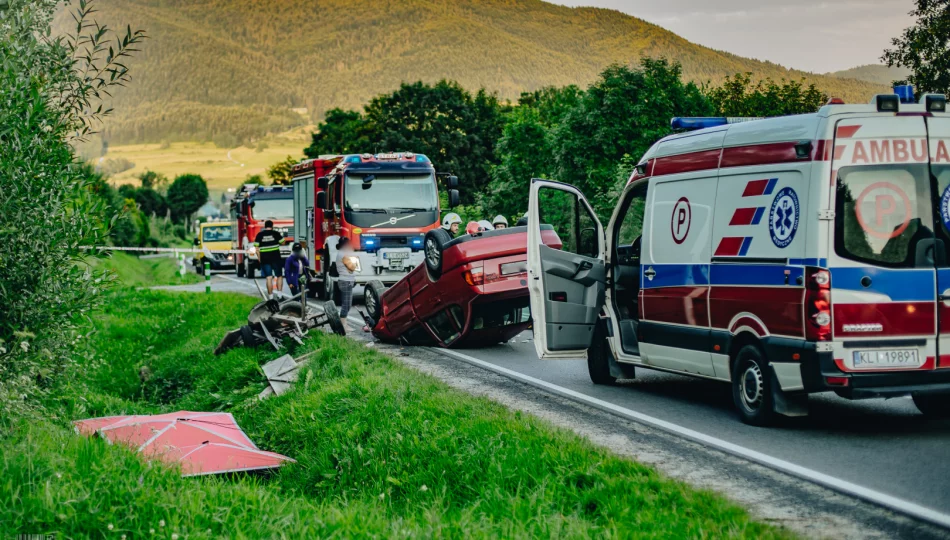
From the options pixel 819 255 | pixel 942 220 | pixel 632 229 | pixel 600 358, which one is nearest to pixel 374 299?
pixel 600 358

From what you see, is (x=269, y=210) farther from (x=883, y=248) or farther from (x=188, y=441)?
(x=883, y=248)

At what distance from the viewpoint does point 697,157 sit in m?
9.10

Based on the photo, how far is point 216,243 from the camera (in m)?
49.0

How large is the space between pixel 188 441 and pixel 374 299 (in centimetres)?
686

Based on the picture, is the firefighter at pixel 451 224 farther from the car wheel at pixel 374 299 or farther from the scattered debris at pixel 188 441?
the scattered debris at pixel 188 441

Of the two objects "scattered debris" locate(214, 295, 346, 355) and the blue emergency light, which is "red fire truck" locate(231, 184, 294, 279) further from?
the blue emergency light

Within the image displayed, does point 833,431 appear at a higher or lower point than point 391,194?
lower

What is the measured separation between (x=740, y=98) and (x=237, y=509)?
74.4 m

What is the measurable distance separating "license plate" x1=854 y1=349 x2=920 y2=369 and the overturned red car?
19.2 feet

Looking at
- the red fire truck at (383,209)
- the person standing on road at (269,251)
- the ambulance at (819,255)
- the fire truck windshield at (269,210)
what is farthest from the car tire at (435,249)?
the fire truck windshield at (269,210)

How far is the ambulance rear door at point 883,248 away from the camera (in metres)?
7.60

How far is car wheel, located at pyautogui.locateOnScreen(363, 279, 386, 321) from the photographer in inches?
632

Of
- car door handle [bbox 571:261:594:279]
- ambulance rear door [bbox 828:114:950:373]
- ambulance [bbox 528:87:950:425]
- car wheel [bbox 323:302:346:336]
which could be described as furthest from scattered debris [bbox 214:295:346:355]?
ambulance rear door [bbox 828:114:950:373]

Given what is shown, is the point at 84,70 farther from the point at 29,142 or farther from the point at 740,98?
the point at 740,98
